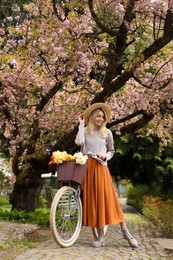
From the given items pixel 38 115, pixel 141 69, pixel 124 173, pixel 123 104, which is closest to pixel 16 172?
pixel 38 115

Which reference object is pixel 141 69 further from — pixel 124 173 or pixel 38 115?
pixel 124 173

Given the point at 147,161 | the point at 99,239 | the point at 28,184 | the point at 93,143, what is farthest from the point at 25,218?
the point at 147,161

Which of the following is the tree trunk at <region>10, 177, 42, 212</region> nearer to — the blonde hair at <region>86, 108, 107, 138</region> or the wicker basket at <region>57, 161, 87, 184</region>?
the blonde hair at <region>86, 108, 107, 138</region>

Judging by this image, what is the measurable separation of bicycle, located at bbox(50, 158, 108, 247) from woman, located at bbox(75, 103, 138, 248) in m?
0.15

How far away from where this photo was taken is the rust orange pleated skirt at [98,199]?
6.12 m

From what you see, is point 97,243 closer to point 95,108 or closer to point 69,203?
point 69,203

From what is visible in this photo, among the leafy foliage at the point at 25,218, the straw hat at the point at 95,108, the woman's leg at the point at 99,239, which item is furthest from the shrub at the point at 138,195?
the straw hat at the point at 95,108

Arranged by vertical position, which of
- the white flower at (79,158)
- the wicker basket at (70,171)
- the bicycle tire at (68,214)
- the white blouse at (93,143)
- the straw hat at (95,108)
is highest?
the straw hat at (95,108)

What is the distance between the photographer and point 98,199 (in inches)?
242

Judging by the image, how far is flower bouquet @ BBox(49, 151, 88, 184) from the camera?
228 inches

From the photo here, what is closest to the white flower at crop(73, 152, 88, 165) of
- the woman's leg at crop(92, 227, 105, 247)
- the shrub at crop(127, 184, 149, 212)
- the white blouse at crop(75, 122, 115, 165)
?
the white blouse at crop(75, 122, 115, 165)

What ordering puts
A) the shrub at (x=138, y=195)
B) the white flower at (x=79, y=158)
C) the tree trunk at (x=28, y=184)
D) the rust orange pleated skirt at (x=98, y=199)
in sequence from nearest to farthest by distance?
the white flower at (x=79, y=158) < the rust orange pleated skirt at (x=98, y=199) < the tree trunk at (x=28, y=184) < the shrub at (x=138, y=195)

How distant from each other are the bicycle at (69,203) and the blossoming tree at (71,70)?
301cm

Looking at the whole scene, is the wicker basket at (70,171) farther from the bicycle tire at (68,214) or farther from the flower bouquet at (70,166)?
the bicycle tire at (68,214)
